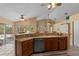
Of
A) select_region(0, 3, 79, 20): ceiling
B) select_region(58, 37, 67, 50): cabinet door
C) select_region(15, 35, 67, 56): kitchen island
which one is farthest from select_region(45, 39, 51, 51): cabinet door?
select_region(0, 3, 79, 20): ceiling

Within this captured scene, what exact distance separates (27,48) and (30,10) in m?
0.67

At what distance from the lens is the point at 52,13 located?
2.29 metres

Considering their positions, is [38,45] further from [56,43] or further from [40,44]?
[56,43]

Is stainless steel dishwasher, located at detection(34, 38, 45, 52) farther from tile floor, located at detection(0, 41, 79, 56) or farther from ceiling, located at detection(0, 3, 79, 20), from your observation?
ceiling, located at detection(0, 3, 79, 20)

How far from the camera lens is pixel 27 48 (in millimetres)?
2260

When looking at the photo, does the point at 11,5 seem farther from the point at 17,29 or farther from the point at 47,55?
the point at 47,55

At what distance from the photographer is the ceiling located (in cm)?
220

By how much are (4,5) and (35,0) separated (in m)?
0.54

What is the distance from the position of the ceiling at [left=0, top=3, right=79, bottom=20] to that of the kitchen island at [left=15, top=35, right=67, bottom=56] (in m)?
0.39

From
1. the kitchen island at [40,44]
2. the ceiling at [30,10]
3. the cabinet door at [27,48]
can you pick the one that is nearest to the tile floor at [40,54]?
the kitchen island at [40,44]

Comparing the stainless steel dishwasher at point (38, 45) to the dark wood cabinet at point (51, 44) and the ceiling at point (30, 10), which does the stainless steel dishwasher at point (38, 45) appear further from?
the ceiling at point (30, 10)

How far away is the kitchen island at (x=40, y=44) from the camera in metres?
2.25

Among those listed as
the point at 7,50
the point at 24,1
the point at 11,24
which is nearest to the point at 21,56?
the point at 7,50

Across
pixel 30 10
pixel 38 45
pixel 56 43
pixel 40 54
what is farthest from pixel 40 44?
pixel 30 10
